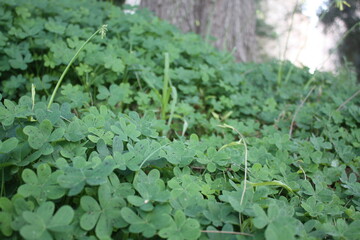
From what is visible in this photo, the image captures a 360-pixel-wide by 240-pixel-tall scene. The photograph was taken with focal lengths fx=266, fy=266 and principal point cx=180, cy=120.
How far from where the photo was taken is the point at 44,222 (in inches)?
35.4

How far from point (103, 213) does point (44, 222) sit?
8.0 inches

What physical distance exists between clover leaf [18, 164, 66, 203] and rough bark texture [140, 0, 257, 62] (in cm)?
349

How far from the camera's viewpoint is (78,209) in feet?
3.37

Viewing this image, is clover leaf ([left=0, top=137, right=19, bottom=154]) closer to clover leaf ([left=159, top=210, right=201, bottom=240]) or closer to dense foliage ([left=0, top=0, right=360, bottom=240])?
dense foliage ([left=0, top=0, right=360, bottom=240])

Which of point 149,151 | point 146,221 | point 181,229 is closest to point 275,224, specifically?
point 181,229

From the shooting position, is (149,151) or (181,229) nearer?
(181,229)

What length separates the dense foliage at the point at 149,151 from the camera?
1.01 meters

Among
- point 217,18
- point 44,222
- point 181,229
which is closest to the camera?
point 44,222

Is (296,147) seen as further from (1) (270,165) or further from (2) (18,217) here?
(2) (18,217)

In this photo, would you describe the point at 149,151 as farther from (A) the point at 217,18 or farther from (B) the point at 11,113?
(A) the point at 217,18

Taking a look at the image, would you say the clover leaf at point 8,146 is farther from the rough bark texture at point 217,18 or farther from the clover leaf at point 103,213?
the rough bark texture at point 217,18

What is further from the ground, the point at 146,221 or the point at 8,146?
the point at 8,146

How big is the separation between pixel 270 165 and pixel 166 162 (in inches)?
25.6

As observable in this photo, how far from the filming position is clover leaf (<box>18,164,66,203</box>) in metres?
1.01
